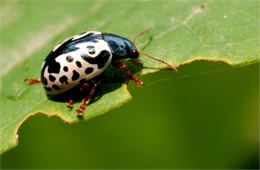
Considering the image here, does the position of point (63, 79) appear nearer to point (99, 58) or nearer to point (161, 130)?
point (99, 58)

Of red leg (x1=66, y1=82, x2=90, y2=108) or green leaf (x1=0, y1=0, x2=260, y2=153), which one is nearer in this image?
green leaf (x1=0, y1=0, x2=260, y2=153)

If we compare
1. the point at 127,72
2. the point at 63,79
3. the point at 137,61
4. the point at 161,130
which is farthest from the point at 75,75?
the point at 161,130

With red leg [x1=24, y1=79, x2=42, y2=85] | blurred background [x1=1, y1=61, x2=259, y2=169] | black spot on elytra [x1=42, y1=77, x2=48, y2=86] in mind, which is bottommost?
blurred background [x1=1, y1=61, x2=259, y2=169]

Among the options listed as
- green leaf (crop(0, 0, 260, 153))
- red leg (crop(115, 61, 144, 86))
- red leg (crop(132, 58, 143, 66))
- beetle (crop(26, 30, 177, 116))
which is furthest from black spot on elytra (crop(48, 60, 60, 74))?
red leg (crop(132, 58, 143, 66))

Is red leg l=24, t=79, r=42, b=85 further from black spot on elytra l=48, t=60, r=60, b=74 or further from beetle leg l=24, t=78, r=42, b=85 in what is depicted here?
black spot on elytra l=48, t=60, r=60, b=74

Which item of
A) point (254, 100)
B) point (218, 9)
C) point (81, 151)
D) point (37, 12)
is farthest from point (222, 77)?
point (37, 12)

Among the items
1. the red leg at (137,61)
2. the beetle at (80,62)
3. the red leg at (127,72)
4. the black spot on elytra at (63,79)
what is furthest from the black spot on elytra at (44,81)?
the red leg at (137,61)
